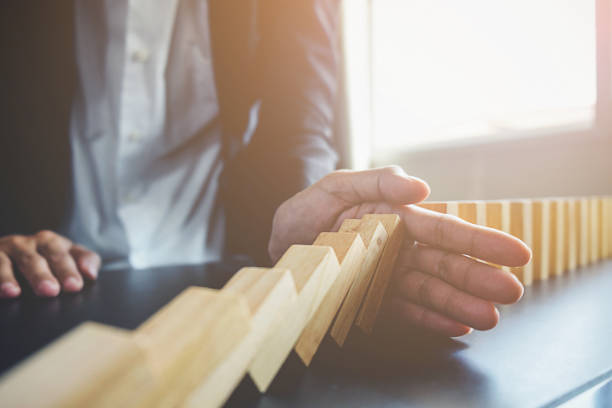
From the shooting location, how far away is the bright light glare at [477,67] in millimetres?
1231

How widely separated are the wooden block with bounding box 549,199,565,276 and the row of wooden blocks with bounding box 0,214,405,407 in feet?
1.76

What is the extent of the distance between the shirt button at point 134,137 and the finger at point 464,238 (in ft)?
2.64

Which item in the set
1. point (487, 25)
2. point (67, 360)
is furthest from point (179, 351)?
point (487, 25)

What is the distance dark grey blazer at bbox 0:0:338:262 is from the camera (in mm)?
1044

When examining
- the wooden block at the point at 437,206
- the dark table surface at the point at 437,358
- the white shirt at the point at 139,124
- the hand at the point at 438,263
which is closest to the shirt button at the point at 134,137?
the white shirt at the point at 139,124

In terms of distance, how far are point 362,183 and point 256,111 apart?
3.21ft

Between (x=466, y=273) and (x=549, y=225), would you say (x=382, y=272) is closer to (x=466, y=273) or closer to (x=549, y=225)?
(x=466, y=273)

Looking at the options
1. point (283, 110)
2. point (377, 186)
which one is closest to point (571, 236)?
point (377, 186)

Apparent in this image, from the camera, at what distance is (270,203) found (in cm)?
107

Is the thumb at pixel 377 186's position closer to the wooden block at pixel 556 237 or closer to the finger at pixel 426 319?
the finger at pixel 426 319

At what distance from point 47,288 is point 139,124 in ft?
1.79

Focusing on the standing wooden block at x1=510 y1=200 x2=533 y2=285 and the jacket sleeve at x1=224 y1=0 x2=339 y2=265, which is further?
the jacket sleeve at x1=224 y1=0 x2=339 y2=265

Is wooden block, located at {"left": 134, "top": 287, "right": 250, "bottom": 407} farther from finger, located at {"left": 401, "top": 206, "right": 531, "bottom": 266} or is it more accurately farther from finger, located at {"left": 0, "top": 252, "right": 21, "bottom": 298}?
finger, located at {"left": 0, "top": 252, "right": 21, "bottom": 298}

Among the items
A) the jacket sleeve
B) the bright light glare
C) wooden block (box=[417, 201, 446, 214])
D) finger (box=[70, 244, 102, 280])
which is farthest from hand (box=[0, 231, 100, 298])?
the bright light glare
